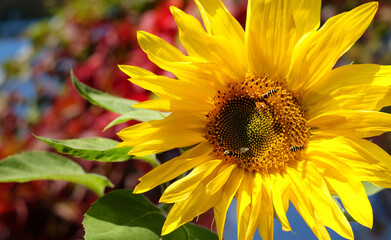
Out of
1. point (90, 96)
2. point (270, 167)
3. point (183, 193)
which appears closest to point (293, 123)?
point (270, 167)

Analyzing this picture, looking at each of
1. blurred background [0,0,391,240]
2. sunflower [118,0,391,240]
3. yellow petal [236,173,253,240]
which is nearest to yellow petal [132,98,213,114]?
sunflower [118,0,391,240]

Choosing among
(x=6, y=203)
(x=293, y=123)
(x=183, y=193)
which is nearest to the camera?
(x=183, y=193)

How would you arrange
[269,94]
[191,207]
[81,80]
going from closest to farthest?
[191,207] < [269,94] < [81,80]

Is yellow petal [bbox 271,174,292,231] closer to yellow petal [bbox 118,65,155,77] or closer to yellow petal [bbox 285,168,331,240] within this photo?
yellow petal [bbox 285,168,331,240]

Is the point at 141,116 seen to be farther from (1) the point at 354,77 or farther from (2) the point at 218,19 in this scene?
(1) the point at 354,77

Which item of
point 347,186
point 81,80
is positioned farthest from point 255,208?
point 81,80

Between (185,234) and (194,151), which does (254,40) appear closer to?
(194,151)
